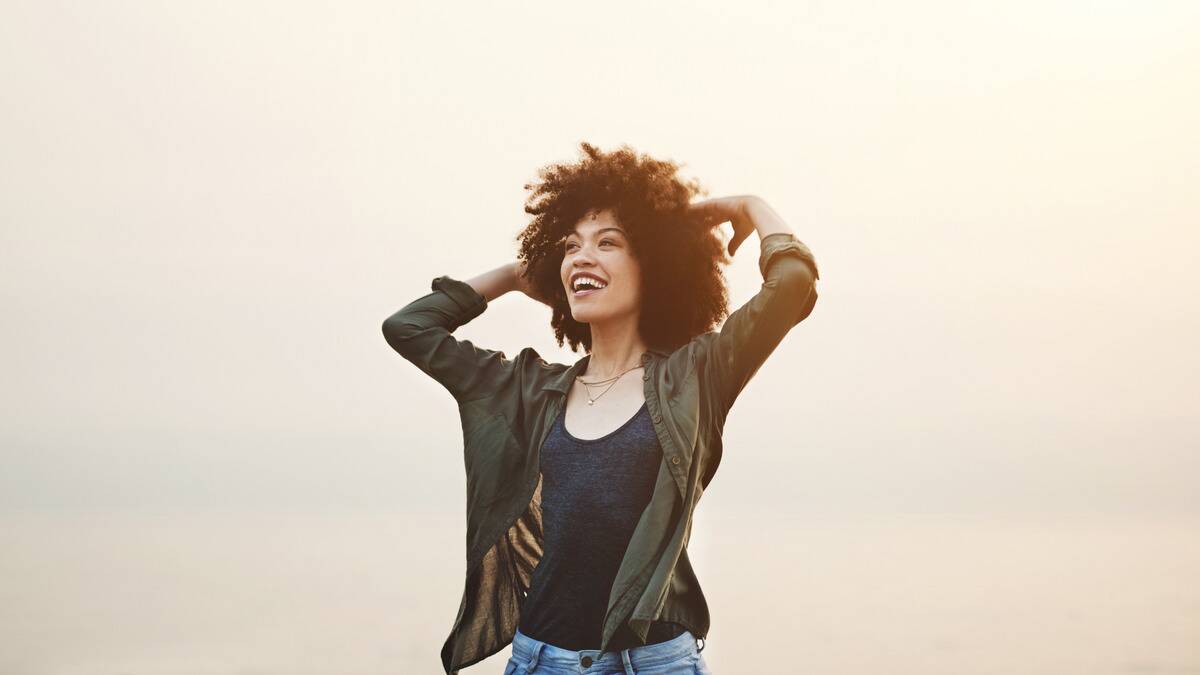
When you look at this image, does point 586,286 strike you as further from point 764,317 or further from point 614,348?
point 764,317

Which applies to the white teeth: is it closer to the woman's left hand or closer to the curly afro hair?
the curly afro hair

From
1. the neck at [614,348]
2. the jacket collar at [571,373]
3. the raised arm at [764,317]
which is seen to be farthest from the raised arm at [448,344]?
the raised arm at [764,317]

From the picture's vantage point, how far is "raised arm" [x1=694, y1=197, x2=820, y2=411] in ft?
9.16

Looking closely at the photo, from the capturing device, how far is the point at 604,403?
2961mm

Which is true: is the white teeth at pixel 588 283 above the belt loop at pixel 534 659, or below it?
above

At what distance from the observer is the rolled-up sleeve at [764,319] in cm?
279

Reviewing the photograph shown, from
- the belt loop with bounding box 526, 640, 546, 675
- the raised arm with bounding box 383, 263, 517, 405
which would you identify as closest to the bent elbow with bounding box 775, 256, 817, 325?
the raised arm with bounding box 383, 263, 517, 405

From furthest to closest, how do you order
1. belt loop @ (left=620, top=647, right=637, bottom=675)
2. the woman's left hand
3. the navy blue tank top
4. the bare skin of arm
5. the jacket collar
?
the bare skin of arm, the woman's left hand, the jacket collar, the navy blue tank top, belt loop @ (left=620, top=647, right=637, bottom=675)

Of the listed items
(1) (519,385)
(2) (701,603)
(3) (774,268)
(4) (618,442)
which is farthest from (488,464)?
(3) (774,268)

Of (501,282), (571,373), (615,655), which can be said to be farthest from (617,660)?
(501,282)

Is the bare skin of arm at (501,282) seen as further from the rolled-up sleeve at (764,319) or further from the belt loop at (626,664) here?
the belt loop at (626,664)

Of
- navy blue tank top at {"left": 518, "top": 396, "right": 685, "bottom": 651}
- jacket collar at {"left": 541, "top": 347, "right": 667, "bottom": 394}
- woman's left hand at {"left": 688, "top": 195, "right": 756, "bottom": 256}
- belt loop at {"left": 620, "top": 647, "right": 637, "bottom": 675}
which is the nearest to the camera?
belt loop at {"left": 620, "top": 647, "right": 637, "bottom": 675}

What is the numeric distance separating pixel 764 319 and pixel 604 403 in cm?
45

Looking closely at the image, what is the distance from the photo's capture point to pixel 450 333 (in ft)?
10.6
